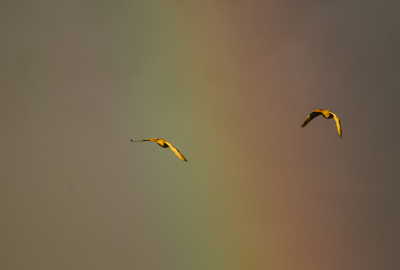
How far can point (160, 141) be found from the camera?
9.77 ft

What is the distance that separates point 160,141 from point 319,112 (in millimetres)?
1596

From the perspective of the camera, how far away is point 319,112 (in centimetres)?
287

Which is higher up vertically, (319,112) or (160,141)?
(319,112)
